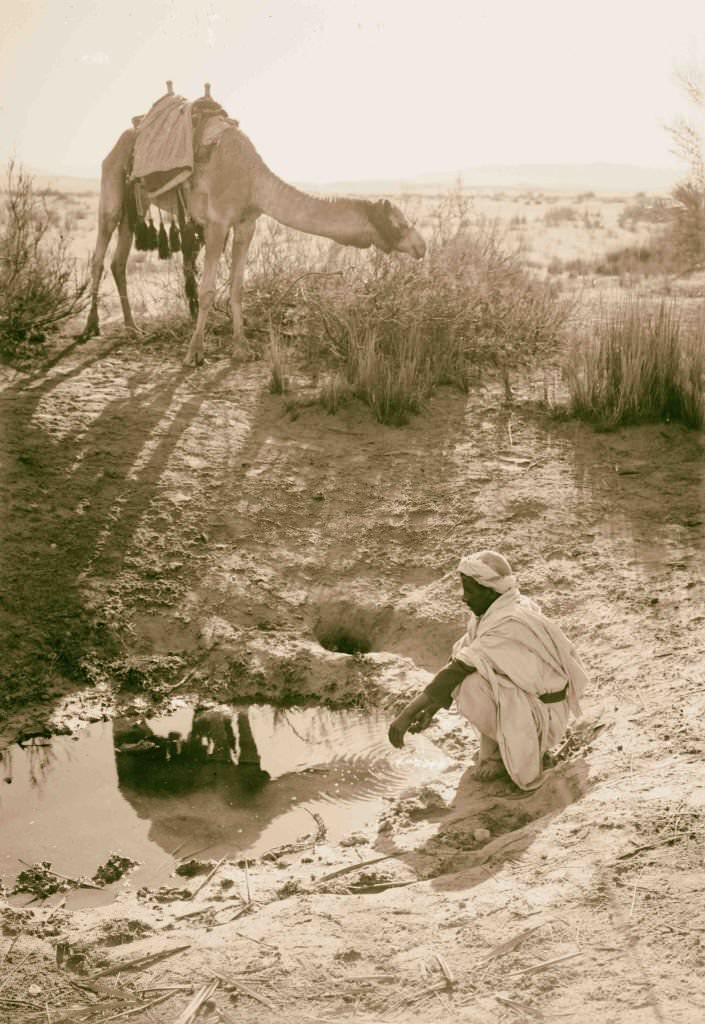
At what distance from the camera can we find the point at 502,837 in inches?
195

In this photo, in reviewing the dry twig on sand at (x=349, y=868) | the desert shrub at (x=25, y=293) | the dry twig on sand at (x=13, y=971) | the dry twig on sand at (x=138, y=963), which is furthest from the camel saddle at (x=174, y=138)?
the dry twig on sand at (x=138, y=963)

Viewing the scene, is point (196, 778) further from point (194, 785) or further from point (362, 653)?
point (362, 653)

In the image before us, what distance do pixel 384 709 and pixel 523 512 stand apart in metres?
2.08

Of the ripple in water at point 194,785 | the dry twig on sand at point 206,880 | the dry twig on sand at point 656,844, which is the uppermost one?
the dry twig on sand at point 656,844

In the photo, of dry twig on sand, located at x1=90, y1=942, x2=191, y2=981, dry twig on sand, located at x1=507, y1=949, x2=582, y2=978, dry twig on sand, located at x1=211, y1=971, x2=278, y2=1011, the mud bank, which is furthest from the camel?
dry twig on sand, located at x1=507, y1=949, x2=582, y2=978

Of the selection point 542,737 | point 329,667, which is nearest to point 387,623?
point 329,667

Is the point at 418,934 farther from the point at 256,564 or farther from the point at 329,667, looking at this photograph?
the point at 256,564

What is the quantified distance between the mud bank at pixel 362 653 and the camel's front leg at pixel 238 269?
61 cm

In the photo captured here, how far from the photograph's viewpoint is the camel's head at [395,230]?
10320 mm

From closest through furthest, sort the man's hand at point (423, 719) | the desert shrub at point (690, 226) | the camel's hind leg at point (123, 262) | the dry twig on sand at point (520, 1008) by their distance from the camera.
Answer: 1. the dry twig on sand at point (520, 1008)
2. the man's hand at point (423, 719)
3. the camel's hind leg at point (123, 262)
4. the desert shrub at point (690, 226)

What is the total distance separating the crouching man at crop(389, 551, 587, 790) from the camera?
5.39 m

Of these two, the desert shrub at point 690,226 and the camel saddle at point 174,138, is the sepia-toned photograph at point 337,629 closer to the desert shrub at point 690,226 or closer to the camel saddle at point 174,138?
the camel saddle at point 174,138

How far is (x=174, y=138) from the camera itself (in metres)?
10.4

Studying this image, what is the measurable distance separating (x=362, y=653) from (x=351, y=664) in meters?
0.26
